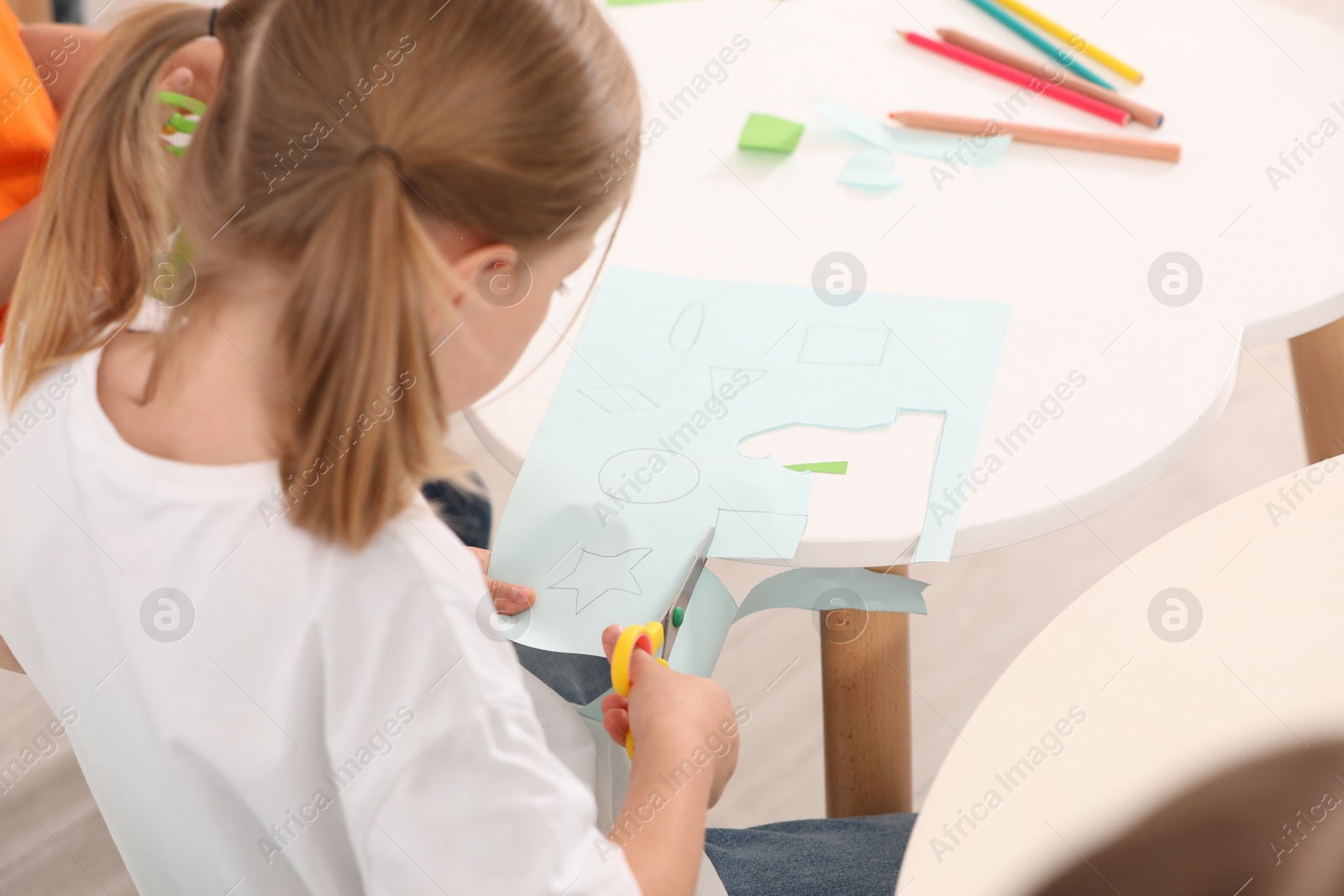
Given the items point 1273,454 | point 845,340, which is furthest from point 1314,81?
point 1273,454

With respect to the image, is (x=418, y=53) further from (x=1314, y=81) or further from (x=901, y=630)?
(x=1314, y=81)

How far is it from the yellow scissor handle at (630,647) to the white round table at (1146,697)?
0.18 m

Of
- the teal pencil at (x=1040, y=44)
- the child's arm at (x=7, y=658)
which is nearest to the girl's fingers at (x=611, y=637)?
the child's arm at (x=7, y=658)

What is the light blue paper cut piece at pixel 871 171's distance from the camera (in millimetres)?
807

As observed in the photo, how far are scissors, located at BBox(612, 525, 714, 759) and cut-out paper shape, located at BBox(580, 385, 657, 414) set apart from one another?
11 cm

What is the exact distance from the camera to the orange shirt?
0.85m

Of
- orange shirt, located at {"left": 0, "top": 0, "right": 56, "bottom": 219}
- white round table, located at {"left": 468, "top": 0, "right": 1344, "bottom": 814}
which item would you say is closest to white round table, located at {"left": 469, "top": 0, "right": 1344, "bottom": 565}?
white round table, located at {"left": 468, "top": 0, "right": 1344, "bottom": 814}

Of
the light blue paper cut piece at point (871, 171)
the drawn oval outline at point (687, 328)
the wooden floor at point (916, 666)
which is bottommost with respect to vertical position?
the wooden floor at point (916, 666)

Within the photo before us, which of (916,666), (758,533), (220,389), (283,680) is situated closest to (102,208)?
(220,389)

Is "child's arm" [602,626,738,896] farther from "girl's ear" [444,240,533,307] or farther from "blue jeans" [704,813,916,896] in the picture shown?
"girl's ear" [444,240,533,307]

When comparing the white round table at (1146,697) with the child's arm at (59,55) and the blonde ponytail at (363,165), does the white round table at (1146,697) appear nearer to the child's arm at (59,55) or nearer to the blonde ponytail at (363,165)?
the blonde ponytail at (363,165)

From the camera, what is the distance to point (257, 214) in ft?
1.59

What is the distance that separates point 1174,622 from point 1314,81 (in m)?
0.56

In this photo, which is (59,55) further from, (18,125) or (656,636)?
(656,636)
